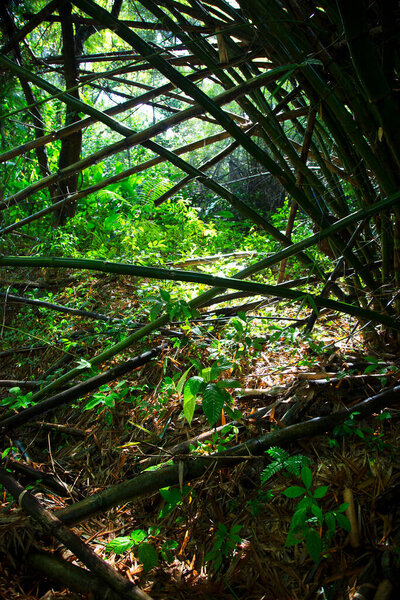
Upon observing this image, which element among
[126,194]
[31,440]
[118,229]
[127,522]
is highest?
[126,194]

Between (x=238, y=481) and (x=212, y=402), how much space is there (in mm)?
395

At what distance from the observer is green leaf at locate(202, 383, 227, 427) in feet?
2.90

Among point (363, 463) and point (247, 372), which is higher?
point (247, 372)

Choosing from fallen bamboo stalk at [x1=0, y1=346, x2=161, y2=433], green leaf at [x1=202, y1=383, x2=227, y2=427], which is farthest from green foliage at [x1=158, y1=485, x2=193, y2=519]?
fallen bamboo stalk at [x1=0, y1=346, x2=161, y2=433]

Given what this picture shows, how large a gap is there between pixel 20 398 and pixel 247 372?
95 centimetres

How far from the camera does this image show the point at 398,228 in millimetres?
1176

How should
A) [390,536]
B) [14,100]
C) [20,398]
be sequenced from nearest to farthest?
1. [390,536]
2. [20,398]
3. [14,100]

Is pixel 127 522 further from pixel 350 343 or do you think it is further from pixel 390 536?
pixel 350 343

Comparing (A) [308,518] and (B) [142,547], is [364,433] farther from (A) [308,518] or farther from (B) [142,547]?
(B) [142,547]

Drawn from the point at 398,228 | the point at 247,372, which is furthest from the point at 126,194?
the point at 398,228

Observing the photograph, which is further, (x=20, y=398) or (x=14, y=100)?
(x=14, y=100)

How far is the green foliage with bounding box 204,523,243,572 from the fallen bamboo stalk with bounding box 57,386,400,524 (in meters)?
0.16

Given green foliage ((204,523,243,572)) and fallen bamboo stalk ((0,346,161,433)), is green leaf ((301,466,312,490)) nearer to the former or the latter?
green foliage ((204,523,243,572))

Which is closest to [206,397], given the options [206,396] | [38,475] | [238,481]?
[206,396]
